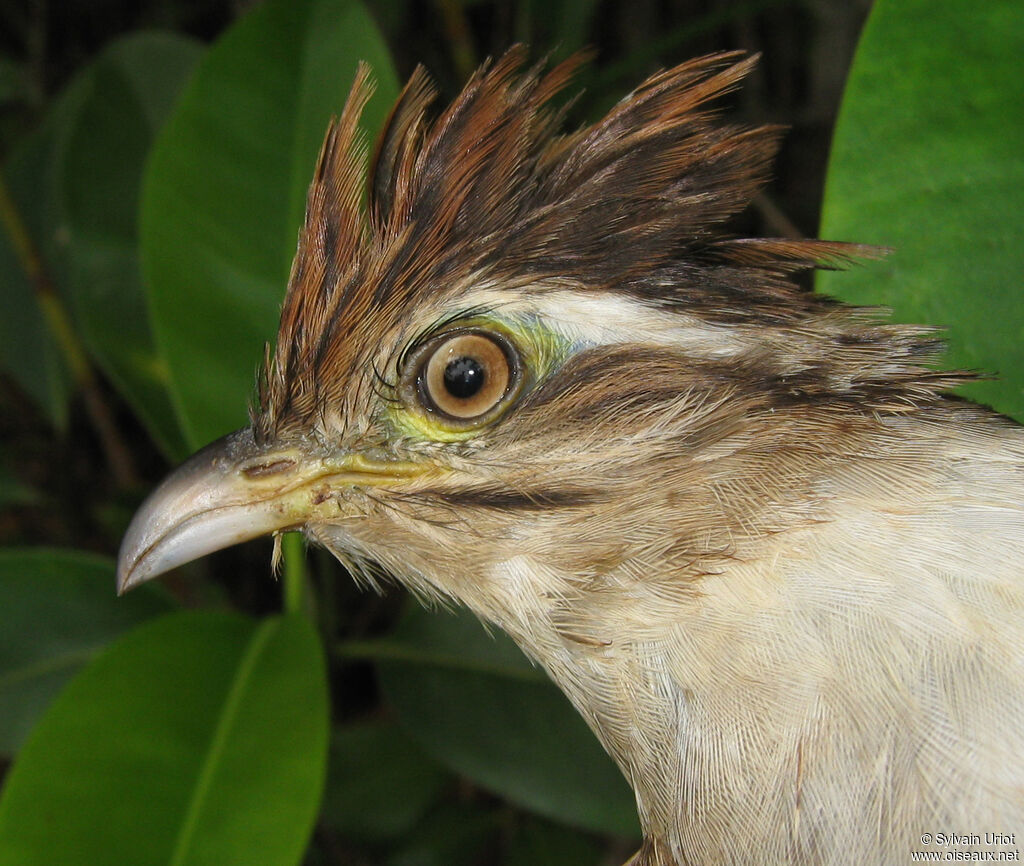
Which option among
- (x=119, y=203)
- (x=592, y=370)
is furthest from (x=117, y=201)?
(x=592, y=370)

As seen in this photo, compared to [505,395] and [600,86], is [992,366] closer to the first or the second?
[505,395]

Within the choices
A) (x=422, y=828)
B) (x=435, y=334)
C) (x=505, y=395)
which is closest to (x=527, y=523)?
(x=505, y=395)

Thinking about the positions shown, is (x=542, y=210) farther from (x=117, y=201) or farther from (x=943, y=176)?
(x=117, y=201)

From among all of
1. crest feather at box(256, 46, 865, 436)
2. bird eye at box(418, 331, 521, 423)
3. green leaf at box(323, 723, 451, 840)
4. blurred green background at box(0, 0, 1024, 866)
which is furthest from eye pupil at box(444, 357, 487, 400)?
green leaf at box(323, 723, 451, 840)

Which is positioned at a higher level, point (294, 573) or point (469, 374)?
point (469, 374)

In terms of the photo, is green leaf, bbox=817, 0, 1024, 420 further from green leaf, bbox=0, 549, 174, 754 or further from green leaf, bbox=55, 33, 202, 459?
green leaf, bbox=0, 549, 174, 754

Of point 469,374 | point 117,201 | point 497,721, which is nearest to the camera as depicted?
point 469,374
